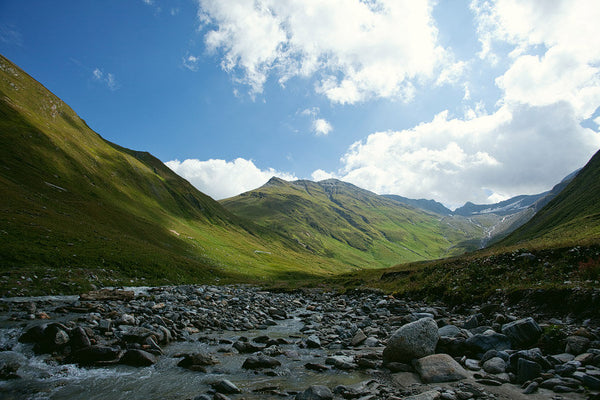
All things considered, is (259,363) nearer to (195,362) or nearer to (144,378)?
(195,362)

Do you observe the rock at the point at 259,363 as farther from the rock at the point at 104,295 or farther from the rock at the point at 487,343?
the rock at the point at 104,295

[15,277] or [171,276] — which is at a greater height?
[15,277]

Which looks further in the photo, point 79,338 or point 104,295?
point 104,295

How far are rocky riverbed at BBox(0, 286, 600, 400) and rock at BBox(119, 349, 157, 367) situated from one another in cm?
4

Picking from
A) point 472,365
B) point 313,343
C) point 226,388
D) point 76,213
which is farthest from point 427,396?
point 76,213

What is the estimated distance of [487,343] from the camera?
36.7 ft

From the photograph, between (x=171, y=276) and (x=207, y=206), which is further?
(x=207, y=206)

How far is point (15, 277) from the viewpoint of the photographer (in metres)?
21.7

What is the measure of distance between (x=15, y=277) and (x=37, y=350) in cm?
1612

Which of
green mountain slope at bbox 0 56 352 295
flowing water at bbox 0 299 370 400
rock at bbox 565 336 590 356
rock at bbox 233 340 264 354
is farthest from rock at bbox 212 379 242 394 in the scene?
green mountain slope at bbox 0 56 352 295

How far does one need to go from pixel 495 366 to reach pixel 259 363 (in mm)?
8919

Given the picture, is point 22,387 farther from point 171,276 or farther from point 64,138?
point 64,138

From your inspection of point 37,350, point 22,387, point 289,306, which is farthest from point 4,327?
point 289,306

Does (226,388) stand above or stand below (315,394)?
below
